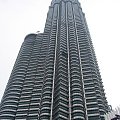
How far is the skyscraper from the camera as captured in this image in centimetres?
12525

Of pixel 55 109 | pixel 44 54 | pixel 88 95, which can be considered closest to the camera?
pixel 55 109

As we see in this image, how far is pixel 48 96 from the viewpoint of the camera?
436ft

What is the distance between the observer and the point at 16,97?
141750 millimetres

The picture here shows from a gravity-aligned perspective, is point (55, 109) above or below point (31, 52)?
below

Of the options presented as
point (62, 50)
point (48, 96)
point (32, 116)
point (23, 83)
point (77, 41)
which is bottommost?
point (32, 116)

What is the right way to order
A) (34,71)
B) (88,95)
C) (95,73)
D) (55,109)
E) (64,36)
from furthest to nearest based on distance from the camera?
(64,36) → (34,71) → (95,73) → (88,95) → (55,109)

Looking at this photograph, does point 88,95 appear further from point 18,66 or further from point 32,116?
point 18,66

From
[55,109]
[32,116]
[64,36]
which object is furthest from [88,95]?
[64,36]

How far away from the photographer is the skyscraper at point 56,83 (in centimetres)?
12525

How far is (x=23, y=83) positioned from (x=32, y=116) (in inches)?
1206

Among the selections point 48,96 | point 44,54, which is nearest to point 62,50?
point 44,54

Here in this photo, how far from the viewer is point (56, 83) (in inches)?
5640

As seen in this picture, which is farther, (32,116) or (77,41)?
(77,41)

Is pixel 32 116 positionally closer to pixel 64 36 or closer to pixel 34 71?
pixel 34 71
